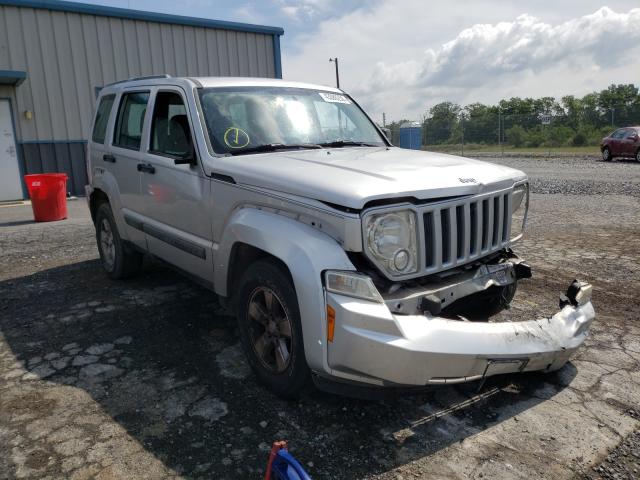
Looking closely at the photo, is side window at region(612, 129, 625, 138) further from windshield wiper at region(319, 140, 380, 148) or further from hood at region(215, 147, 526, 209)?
hood at region(215, 147, 526, 209)

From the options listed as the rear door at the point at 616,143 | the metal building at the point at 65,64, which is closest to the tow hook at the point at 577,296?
the metal building at the point at 65,64

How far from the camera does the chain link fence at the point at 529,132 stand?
3017cm

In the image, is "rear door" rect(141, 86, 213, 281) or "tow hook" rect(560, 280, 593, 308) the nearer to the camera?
"tow hook" rect(560, 280, 593, 308)

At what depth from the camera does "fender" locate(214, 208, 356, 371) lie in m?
2.64

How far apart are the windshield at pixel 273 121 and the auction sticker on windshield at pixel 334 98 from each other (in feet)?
0.11

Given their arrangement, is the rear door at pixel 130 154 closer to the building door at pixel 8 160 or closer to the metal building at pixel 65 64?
the metal building at pixel 65 64

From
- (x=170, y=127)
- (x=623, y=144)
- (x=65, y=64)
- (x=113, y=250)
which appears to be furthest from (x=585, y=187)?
(x=65, y=64)

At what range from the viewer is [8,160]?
1282cm

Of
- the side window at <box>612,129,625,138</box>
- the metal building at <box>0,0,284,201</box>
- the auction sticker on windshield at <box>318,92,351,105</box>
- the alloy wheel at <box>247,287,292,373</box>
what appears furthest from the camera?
the side window at <box>612,129,625,138</box>

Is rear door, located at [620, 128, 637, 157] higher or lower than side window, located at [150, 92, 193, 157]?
lower

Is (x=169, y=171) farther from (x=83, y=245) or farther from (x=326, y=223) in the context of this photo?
(x=83, y=245)

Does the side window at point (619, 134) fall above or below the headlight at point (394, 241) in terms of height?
above

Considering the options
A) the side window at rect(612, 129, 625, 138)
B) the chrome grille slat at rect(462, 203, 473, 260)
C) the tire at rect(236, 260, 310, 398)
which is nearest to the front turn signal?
the tire at rect(236, 260, 310, 398)

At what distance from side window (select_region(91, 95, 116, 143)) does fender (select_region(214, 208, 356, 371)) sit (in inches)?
131
